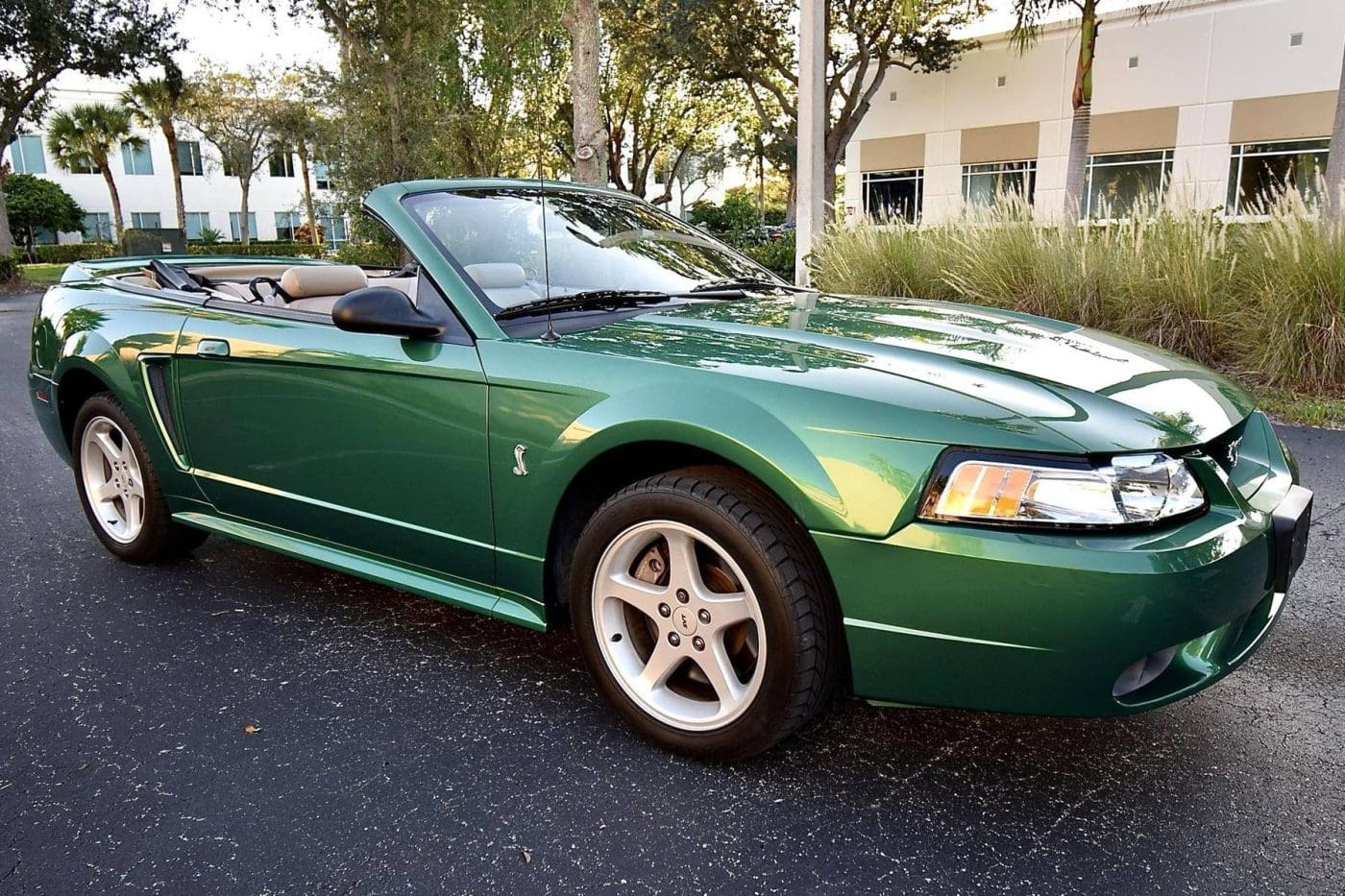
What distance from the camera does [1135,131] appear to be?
24.5 metres

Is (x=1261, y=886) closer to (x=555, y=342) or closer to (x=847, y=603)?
(x=847, y=603)

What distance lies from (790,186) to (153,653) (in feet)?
130

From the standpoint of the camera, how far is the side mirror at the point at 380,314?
2.57 m

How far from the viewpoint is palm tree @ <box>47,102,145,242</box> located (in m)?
38.8

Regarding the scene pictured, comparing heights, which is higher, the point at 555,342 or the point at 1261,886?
the point at 555,342

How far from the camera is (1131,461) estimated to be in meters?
1.96

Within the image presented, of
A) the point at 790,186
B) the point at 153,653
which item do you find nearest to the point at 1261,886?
the point at 153,653

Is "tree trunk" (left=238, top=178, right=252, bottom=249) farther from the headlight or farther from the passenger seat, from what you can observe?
the headlight

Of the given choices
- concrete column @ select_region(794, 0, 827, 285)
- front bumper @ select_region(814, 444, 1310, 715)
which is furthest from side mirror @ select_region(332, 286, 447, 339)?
concrete column @ select_region(794, 0, 827, 285)

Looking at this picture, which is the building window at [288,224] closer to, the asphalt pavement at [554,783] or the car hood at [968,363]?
the asphalt pavement at [554,783]

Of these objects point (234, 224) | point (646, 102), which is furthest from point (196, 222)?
point (646, 102)

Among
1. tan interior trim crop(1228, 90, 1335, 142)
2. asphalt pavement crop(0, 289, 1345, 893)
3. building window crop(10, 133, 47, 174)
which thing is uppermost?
building window crop(10, 133, 47, 174)

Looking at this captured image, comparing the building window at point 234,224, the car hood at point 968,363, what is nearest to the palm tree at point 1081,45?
the car hood at point 968,363

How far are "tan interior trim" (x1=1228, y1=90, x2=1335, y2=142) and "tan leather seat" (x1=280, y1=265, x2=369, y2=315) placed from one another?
24.7 metres
